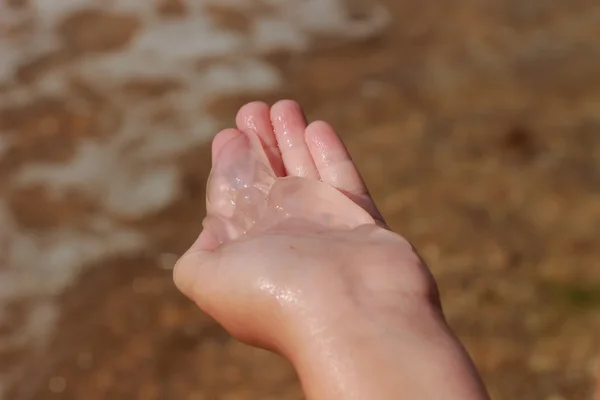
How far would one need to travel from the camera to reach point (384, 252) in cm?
176

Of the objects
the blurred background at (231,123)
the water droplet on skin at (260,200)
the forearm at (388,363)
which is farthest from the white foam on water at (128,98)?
the forearm at (388,363)

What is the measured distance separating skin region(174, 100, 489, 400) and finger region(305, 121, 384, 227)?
8 centimetres

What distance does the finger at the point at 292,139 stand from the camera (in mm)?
2172

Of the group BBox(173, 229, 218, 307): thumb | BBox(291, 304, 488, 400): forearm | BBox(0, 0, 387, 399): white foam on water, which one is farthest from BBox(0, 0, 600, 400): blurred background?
BBox(291, 304, 488, 400): forearm

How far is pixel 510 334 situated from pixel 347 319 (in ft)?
4.61

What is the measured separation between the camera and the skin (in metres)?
1.55

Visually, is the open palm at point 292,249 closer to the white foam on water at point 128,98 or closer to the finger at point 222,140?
the finger at point 222,140

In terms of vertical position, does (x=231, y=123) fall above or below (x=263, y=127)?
below

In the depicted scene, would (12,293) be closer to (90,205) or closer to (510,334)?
(90,205)

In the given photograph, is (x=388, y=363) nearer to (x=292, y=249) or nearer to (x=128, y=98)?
(x=292, y=249)

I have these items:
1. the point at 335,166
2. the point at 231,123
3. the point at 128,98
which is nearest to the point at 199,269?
the point at 335,166

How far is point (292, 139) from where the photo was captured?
2238 millimetres

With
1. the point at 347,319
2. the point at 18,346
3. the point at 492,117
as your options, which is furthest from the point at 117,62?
the point at 347,319

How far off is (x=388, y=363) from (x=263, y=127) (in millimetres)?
1001
